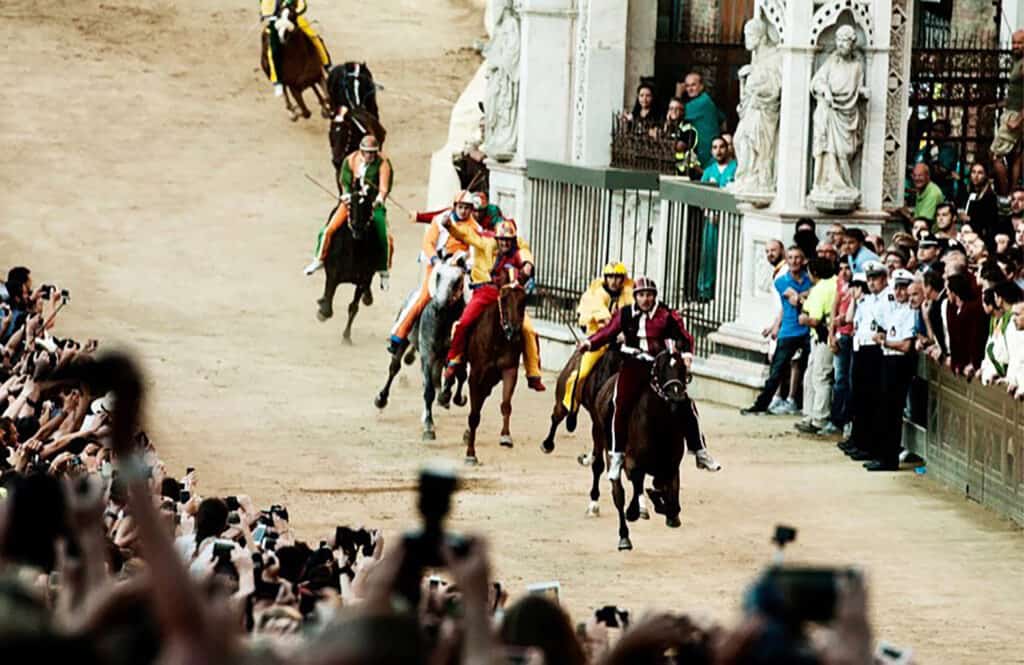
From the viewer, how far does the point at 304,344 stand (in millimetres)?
29422

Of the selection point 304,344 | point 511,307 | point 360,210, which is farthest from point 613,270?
point 304,344

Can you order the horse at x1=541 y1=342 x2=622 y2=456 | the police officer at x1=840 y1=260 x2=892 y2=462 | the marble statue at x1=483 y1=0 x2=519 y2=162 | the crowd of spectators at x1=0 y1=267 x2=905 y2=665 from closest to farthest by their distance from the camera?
the crowd of spectators at x1=0 y1=267 x2=905 y2=665 < the horse at x1=541 y1=342 x2=622 y2=456 < the police officer at x1=840 y1=260 x2=892 y2=462 < the marble statue at x1=483 y1=0 x2=519 y2=162

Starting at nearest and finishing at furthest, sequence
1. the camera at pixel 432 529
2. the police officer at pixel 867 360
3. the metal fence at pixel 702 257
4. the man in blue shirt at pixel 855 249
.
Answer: the camera at pixel 432 529, the police officer at pixel 867 360, the man in blue shirt at pixel 855 249, the metal fence at pixel 702 257

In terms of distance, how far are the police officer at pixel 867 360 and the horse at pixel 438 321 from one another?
10.7 ft

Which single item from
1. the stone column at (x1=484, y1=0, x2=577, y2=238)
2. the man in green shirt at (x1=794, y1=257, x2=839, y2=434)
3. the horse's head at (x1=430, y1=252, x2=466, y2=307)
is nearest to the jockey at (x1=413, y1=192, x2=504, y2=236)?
the horse's head at (x1=430, y1=252, x2=466, y2=307)

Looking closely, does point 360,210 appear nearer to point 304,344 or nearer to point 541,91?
point 304,344

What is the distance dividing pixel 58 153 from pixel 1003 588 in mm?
24527

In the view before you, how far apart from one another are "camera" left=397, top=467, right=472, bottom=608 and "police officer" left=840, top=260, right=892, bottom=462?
15006mm

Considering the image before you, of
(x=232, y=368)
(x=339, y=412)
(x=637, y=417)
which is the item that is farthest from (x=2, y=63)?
(x=637, y=417)

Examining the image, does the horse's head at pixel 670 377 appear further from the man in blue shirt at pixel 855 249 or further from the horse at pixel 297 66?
the horse at pixel 297 66

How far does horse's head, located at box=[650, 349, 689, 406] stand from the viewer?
18109mm

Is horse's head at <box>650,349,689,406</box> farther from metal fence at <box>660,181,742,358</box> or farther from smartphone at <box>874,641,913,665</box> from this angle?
smartphone at <box>874,641,913,665</box>

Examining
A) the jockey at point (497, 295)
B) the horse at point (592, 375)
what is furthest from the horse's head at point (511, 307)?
the horse at point (592, 375)

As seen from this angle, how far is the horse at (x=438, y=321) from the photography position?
75.8ft
